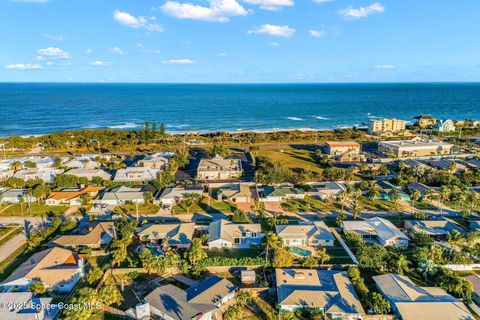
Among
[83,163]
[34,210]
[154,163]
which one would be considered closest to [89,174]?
[83,163]

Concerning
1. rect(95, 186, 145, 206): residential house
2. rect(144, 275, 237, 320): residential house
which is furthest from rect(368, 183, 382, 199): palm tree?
rect(95, 186, 145, 206): residential house

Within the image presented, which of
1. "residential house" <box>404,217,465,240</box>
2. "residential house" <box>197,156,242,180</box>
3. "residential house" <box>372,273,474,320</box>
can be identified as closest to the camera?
"residential house" <box>372,273,474,320</box>

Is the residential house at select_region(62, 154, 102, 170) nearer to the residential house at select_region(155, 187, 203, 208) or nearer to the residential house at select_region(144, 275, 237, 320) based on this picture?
the residential house at select_region(155, 187, 203, 208)

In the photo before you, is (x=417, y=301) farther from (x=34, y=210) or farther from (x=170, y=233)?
(x=34, y=210)

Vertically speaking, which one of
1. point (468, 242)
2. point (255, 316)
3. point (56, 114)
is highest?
point (56, 114)

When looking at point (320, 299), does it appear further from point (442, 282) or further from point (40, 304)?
point (40, 304)

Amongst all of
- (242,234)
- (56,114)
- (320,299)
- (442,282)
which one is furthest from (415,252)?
(56,114)
